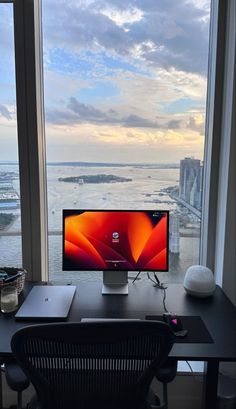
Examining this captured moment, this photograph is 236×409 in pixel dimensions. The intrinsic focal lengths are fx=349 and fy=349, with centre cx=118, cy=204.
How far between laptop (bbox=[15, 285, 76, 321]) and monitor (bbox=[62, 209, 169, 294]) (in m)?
0.14

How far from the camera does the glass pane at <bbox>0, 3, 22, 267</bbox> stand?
206 cm

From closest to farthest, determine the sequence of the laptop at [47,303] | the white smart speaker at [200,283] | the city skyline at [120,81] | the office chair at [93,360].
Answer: the office chair at [93,360]
the laptop at [47,303]
the white smart speaker at [200,283]
the city skyline at [120,81]

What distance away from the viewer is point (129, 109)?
2.13 metres

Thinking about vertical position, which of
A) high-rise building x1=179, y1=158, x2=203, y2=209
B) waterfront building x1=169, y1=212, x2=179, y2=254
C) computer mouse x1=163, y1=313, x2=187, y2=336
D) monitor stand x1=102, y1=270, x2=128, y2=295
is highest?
high-rise building x1=179, y1=158, x2=203, y2=209

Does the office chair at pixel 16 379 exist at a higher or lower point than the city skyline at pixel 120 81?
lower

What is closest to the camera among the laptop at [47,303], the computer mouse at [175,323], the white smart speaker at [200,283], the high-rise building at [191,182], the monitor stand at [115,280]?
the computer mouse at [175,323]

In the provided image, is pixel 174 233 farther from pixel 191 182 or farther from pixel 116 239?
pixel 116 239

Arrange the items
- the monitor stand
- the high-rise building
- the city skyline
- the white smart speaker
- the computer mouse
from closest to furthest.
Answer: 1. the computer mouse
2. the white smart speaker
3. the monitor stand
4. the city skyline
5. the high-rise building

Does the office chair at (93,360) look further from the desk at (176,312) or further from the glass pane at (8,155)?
the glass pane at (8,155)

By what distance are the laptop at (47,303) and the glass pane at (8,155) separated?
42 cm

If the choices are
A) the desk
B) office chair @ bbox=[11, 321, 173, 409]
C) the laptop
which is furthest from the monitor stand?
office chair @ bbox=[11, 321, 173, 409]

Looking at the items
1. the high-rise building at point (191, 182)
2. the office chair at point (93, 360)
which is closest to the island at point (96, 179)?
the high-rise building at point (191, 182)

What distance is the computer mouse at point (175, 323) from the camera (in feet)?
4.84

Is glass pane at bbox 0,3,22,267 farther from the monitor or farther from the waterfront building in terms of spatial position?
the waterfront building
